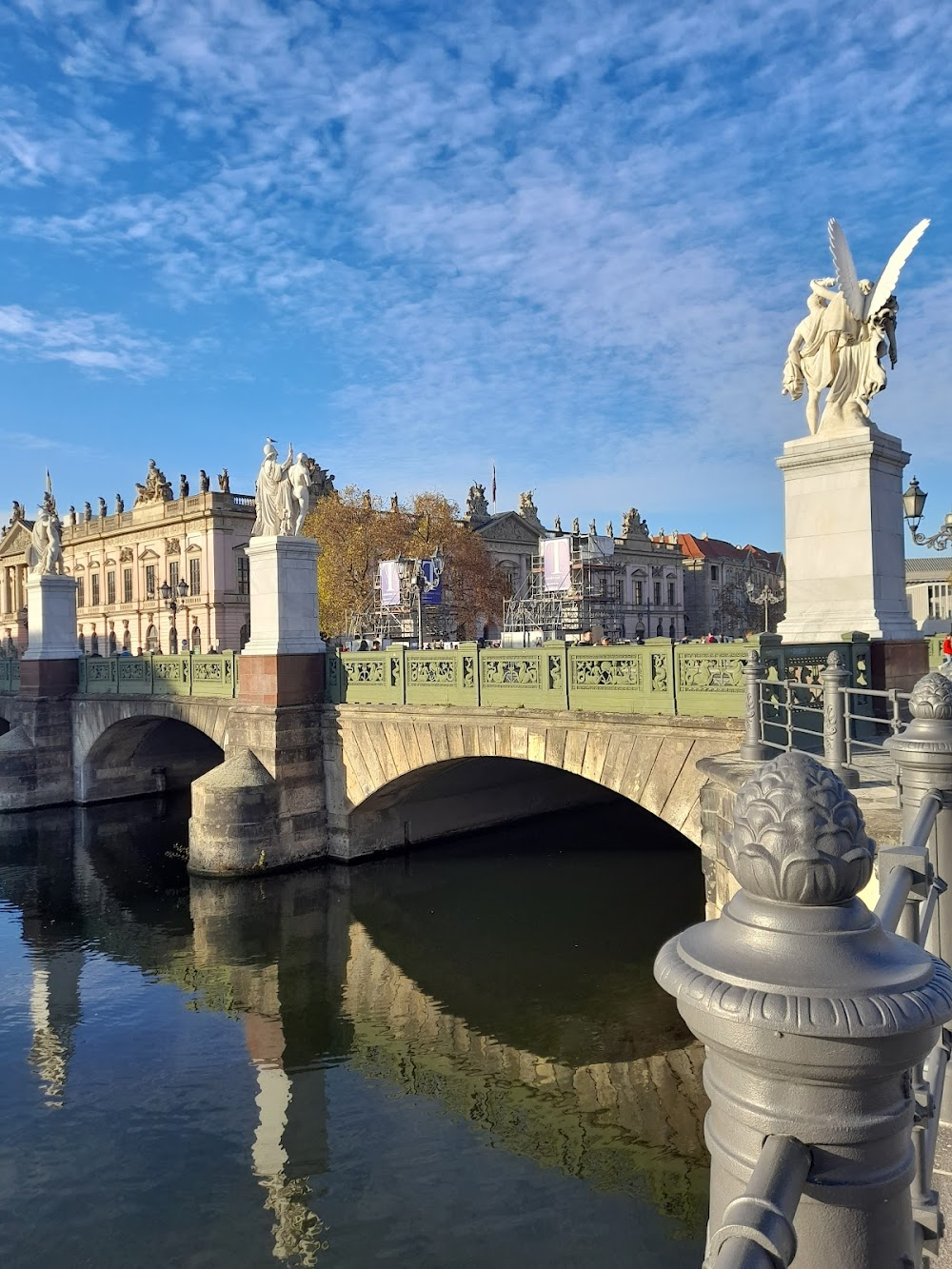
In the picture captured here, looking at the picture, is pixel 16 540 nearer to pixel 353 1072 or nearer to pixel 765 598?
pixel 765 598

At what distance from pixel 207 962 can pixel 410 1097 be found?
5728mm

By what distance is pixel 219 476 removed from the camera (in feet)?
196

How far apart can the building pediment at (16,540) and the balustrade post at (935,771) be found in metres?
81.5

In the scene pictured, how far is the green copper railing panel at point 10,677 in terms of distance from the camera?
30047mm

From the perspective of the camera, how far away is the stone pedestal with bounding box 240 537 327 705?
18.8 meters

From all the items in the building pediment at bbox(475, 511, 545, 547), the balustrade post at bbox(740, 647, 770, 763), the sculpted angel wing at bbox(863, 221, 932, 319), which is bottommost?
the balustrade post at bbox(740, 647, 770, 763)

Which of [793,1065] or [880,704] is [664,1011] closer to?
[880,704]

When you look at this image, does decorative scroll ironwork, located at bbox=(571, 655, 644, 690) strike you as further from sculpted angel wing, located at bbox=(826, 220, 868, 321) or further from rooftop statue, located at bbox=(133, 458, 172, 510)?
rooftop statue, located at bbox=(133, 458, 172, 510)

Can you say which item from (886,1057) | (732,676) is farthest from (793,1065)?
(732,676)

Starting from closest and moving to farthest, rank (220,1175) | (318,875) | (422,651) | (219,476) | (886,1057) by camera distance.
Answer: (886,1057) < (220,1175) < (422,651) < (318,875) < (219,476)

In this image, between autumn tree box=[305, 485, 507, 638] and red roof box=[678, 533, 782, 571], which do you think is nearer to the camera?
autumn tree box=[305, 485, 507, 638]

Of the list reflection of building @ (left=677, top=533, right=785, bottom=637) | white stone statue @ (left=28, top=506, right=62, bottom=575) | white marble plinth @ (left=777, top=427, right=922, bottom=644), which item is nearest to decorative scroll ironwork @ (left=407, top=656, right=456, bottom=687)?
white marble plinth @ (left=777, top=427, right=922, bottom=644)

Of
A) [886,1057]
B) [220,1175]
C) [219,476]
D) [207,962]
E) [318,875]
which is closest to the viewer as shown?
[886,1057]

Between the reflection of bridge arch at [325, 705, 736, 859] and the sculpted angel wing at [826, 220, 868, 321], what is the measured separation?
5602 millimetres
